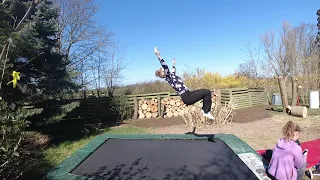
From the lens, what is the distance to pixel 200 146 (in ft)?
10.5

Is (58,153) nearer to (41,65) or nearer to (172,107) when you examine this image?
(41,65)

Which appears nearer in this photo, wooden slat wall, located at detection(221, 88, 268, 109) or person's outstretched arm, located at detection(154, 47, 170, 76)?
person's outstretched arm, located at detection(154, 47, 170, 76)

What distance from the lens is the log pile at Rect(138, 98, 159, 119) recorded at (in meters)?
8.78

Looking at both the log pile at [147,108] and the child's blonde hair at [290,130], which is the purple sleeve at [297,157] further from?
the log pile at [147,108]

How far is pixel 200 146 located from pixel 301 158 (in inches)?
49.0

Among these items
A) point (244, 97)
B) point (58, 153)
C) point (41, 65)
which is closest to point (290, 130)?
point (58, 153)

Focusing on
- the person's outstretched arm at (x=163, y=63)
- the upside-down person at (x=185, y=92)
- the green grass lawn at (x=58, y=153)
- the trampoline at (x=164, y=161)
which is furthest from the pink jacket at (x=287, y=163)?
the green grass lawn at (x=58, y=153)

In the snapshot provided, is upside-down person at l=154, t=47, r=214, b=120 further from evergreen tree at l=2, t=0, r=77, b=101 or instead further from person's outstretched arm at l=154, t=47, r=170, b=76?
evergreen tree at l=2, t=0, r=77, b=101

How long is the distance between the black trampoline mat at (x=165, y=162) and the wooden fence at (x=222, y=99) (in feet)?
17.7

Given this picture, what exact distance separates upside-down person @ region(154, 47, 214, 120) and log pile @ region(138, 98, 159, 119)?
567 cm

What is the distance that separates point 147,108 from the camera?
8820mm

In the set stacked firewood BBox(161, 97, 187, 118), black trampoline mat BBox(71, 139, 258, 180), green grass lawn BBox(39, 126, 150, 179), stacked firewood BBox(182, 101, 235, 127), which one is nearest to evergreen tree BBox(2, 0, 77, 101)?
green grass lawn BBox(39, 126, 150, 179)

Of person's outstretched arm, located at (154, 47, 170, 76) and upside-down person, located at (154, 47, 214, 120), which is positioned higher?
person's outstretched arm, located at (154, 47, 170, 76)

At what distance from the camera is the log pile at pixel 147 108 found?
28.8 ft
